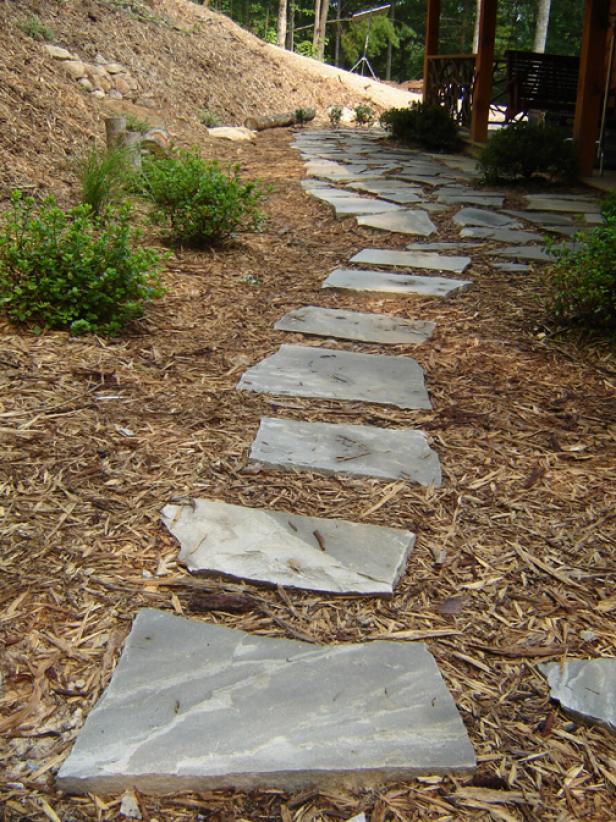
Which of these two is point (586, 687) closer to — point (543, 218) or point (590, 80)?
point (543, 218)

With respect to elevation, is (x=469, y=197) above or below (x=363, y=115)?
below

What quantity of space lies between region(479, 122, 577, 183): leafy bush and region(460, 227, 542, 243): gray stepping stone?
2.09 m

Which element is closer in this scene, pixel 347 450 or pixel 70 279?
pixel 347 450

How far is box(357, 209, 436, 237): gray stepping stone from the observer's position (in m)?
5.72

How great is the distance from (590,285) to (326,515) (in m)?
1.92

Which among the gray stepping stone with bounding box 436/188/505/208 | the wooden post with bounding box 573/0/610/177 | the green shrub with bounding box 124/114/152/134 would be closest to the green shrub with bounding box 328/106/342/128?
the green shrub with bounding box 124/114/152/134

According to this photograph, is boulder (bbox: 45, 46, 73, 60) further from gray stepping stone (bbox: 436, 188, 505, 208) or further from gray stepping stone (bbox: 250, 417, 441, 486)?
gray stepping stone (bbox: 250, 417, 441, 486)

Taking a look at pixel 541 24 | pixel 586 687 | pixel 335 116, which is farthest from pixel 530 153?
pixel 541 24

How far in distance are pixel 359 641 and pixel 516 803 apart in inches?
18.6

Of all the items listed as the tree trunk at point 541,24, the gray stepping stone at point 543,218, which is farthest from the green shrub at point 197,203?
the tree trunk at point 541,24

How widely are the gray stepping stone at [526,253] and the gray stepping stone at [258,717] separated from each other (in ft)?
12.2

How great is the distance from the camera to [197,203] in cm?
475

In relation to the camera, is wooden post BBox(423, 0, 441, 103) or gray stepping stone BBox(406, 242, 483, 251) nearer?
gray stepping stone BBox(406, 242, 483, 251)

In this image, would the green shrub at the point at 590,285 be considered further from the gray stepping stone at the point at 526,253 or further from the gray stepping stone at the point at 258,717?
the gray stepping stone at the point at 258,717
